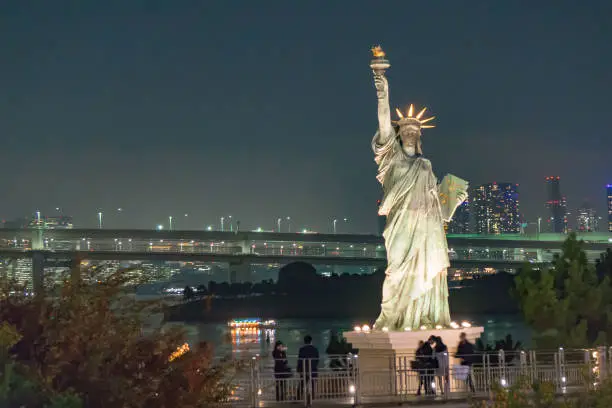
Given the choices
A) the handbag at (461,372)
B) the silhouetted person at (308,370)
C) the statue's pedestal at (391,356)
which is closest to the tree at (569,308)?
the statue's pedestal at (391,356)

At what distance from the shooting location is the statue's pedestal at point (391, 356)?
17.4 meters

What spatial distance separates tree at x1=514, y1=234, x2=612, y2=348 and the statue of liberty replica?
24.5 ft

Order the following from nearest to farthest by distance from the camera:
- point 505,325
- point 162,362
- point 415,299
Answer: point 162,362 < point 415,299 < point 505,325

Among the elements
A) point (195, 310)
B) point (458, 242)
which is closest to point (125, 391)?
point (458, 242)

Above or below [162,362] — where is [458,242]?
above

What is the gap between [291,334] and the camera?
82000 mm

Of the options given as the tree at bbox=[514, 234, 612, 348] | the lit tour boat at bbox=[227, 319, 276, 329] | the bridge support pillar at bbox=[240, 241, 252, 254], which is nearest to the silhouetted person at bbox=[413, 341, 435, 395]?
the tree at bbox=[514, 234, 612, 348]

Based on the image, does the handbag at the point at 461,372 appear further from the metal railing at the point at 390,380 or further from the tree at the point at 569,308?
the tree at the point at 569,308

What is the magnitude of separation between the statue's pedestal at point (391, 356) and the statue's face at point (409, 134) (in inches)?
104

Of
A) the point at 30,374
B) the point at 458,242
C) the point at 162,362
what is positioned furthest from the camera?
the point at 458,242

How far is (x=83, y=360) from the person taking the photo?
11.5 m

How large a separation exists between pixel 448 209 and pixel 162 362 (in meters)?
8.29

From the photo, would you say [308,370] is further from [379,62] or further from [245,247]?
[245,247]

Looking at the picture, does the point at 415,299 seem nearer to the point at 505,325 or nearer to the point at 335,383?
the point at 335,383
